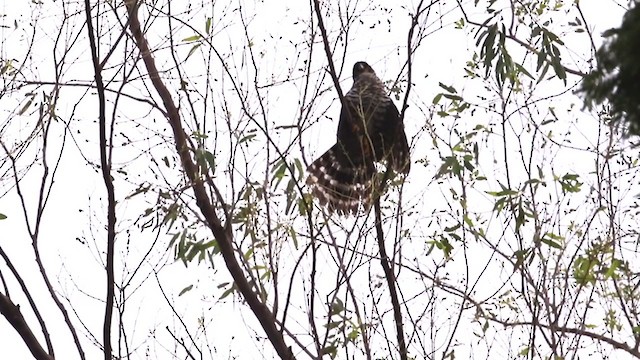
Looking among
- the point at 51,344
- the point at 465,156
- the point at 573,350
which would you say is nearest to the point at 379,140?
the point at 465,156

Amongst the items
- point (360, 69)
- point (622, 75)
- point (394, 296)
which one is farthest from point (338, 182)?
point (622, 75)

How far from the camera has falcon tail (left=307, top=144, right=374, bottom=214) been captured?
177 inches

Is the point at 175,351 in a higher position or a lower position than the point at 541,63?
A: lower

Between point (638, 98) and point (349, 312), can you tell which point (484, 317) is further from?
point (638, 98)

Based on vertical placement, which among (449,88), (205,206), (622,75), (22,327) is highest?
(449,88)

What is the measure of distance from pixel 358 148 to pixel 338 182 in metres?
0.21

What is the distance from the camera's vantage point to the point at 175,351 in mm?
4023

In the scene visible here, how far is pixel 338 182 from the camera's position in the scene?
17.0 ft

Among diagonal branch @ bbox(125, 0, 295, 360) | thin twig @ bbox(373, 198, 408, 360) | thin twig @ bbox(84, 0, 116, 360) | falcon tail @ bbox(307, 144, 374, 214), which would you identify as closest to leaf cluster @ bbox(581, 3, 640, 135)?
thin twig @ bbox(84, 0, 116, 360)

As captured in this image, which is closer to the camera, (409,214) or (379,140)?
(409,214)

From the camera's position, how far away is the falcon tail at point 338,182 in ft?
14.7

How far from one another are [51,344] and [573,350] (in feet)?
5.82

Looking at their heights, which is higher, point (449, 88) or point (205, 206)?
point (449, 88)

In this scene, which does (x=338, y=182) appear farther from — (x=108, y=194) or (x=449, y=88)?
(x=108, y=194)
